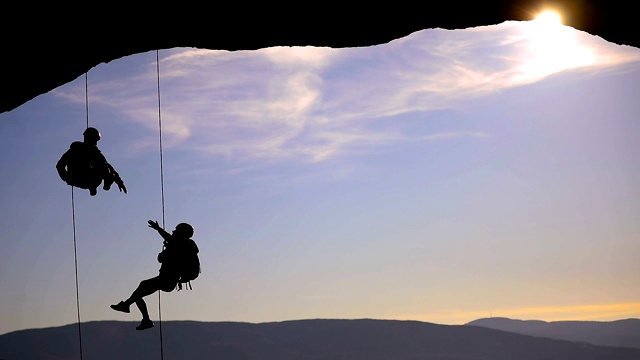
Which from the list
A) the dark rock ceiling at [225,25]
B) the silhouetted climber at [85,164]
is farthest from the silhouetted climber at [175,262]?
the dark rock ceiling at [225,25]

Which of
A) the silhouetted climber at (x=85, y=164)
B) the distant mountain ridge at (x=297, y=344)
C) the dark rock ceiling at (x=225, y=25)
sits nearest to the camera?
the dark rock ceiling at (x=225, y=25)

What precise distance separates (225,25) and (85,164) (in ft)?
10.3

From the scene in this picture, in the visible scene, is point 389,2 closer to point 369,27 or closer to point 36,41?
point 369,27

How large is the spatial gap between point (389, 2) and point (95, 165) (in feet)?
17.4

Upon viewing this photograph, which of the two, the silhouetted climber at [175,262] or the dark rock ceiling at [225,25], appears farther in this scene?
the silhouetted climber at [175,262]

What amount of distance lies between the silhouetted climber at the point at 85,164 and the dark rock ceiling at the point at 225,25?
1326 mm

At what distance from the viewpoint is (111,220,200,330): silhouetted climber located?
11.8 metres

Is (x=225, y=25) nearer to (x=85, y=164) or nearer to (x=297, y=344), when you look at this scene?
(x=85, y=164)

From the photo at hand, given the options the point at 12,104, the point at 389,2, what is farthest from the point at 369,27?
the point at 12,104

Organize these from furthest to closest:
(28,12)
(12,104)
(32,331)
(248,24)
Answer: (32,331) < (12,104) < (248,24) < (28,12)

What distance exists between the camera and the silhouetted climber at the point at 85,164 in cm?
1225

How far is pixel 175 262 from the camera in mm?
11914

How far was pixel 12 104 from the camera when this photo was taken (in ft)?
43.0

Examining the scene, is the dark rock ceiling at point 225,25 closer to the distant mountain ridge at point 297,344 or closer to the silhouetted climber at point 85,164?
the silhouetted climber at point 85,164
